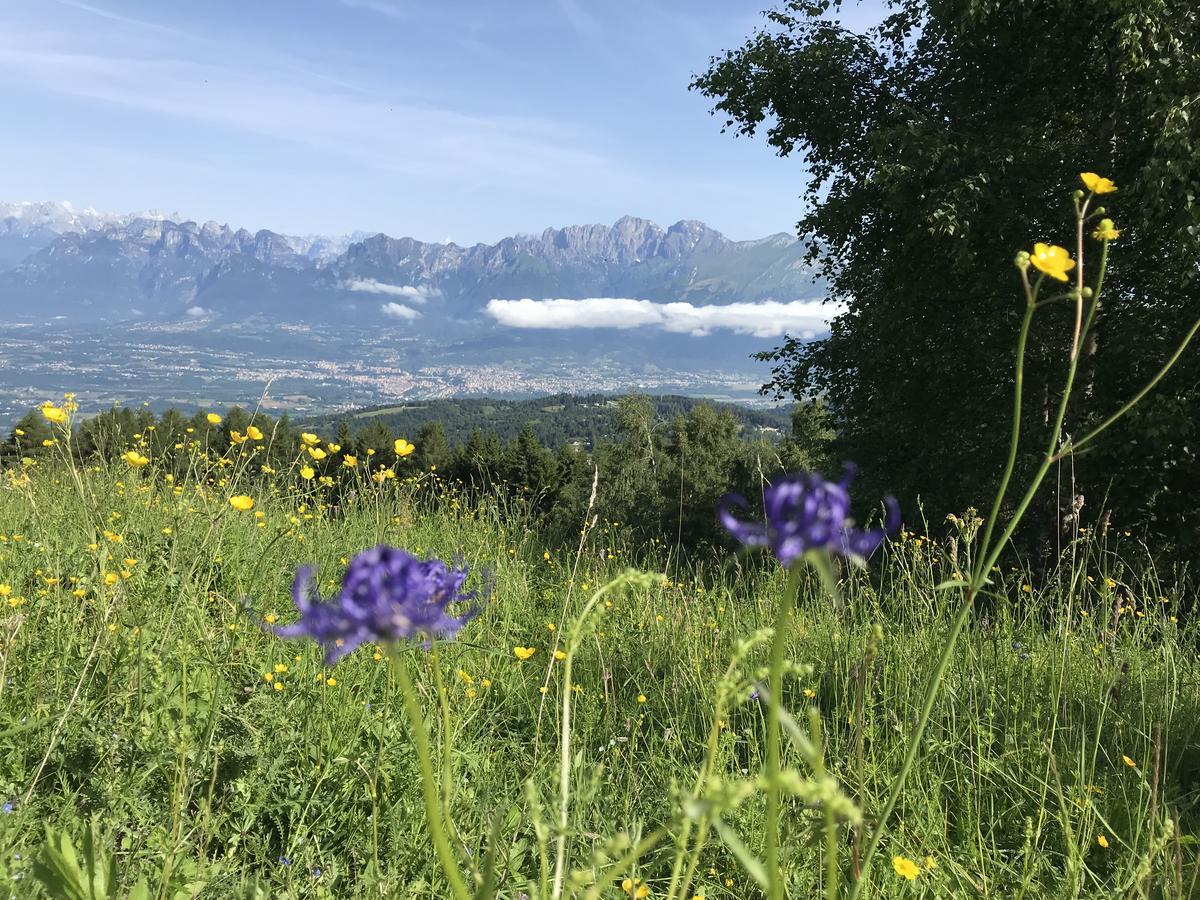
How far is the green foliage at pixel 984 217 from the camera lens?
802 centimetres

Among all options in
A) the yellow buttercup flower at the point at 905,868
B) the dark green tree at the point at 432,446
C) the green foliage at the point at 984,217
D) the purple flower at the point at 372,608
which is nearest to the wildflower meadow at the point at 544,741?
the purple flower at the point at 372,608

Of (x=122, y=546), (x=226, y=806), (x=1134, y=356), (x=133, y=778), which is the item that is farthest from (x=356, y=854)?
(x=1134, y=356)

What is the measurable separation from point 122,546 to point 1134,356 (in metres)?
9.71

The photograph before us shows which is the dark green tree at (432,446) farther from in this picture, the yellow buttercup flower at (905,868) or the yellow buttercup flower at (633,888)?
the yellow buttercup flower at (905,868)

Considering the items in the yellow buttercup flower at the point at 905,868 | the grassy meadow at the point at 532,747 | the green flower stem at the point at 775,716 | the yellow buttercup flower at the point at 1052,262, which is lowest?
the grassy meadow at the point at 532,747

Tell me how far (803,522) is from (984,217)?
9670 millimetres

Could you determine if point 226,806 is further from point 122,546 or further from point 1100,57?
point 1100,57

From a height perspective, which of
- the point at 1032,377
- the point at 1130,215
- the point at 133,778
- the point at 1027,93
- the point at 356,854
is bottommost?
the point at 356,854

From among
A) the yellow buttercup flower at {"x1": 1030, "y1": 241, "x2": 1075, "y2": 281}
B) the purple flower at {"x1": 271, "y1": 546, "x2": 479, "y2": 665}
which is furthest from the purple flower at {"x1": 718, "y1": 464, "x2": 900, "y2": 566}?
the yellow buttercup flower at {"x1": 1030, "y1": 241, "x2": 1075, "y2": 281}

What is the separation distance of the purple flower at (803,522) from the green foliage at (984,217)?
7.58 m

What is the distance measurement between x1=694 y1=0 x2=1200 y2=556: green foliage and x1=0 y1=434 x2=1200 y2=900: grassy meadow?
208 inches

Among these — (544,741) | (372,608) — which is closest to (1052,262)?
(372,608)

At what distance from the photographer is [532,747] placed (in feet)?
8.82

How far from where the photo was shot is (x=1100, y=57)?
9.12 meters
